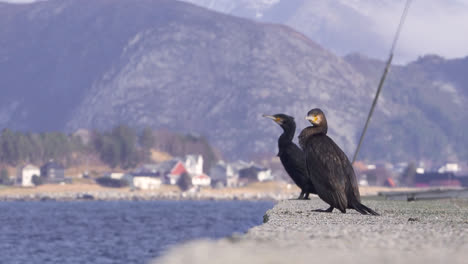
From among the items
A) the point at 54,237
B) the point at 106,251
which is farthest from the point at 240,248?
the point at 54,237

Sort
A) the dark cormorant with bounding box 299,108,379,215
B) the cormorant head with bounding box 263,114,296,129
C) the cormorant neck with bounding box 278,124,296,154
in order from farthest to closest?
the cormorant head with bounding box 263,114,296,129, the cormorant neck with bounding box 278,124,296,154, the dark cormorant with bounding box 299,108,379,215

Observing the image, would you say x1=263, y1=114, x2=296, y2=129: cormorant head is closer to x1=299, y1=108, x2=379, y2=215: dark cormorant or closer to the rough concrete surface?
x1=299, y1=108, x2=379, y2=215: dark cormorant

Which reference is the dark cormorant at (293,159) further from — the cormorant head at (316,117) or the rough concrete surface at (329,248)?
the rough concrete surface at (329,248)

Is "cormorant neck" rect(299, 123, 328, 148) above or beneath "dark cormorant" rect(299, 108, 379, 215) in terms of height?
above

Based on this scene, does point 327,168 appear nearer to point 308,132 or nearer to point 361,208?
point 308,132

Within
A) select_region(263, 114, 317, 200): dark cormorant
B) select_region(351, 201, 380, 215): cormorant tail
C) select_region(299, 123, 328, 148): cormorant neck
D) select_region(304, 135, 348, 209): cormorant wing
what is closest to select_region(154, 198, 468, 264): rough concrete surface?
select_region(304, 135, 348, 209): cormorant wing

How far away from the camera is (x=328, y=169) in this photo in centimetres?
1830

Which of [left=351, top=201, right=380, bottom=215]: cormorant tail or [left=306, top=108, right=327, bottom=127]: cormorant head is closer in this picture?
[left=351, top=201, right=380, bottom=215]: cormorant tail

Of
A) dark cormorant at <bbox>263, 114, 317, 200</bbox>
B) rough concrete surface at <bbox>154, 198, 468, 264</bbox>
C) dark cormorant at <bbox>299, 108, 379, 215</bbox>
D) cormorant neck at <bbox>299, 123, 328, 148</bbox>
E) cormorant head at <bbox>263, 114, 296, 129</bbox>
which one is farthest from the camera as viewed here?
cormorant head at <bbox>263, 114, 296, 129</bbox>

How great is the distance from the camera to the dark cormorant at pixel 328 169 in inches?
721

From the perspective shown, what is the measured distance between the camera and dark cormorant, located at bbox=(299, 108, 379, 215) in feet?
60.1

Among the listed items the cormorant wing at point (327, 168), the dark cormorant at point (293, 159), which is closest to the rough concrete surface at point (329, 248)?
the cormorant wing at point (327, 168)

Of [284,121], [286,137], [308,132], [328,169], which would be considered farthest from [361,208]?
[284,121]

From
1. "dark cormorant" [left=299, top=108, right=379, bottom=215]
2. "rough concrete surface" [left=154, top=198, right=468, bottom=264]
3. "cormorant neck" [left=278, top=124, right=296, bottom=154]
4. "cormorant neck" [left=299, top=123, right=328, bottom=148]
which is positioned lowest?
"rough concrete surface" [left=154, top=198, right=468, bottom=264]
